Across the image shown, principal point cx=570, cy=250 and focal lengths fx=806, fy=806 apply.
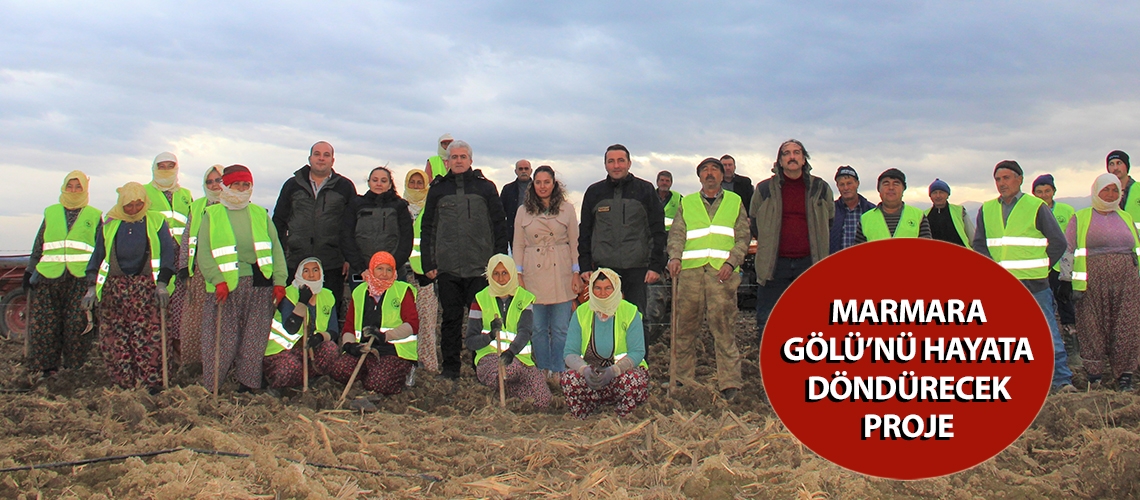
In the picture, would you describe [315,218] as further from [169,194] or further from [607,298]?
[607,298]

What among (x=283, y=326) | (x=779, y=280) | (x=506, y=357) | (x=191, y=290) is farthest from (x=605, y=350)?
(x=191, y=290)

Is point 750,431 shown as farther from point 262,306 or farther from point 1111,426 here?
point 262,306

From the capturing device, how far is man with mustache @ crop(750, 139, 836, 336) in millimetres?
6035

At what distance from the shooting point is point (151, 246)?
6.49 metres

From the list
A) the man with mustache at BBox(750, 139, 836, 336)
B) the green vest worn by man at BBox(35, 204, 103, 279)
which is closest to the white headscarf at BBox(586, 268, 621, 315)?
the man with mustache at BBox(750, 139, 836, 336)

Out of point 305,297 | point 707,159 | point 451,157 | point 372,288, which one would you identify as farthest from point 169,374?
point 707,159

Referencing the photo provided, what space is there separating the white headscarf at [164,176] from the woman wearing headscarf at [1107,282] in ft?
26.4

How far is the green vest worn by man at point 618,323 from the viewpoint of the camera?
222 inches

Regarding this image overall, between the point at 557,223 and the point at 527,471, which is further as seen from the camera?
the point at 557,223

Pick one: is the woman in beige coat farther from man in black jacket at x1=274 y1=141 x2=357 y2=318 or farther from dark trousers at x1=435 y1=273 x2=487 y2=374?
man in black jacket at x1=274 y1=141 x2=357 y2=318

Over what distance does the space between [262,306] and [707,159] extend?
364cm

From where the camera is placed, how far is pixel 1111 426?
543cm

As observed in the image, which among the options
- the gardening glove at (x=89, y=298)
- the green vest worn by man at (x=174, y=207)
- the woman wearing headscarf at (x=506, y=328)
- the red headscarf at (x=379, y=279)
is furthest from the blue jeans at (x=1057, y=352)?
the gardening glove at (x=89, y=298)

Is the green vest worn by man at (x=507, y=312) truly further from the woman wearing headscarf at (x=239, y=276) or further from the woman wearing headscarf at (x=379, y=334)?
the woman wearing headscarf at (x=239, y=276)
